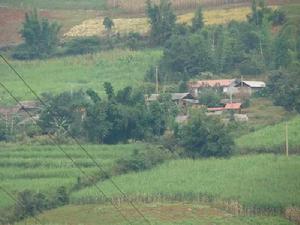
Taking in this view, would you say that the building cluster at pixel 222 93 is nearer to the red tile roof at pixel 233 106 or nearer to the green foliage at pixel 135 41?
the red tile roof at pixel 233 106

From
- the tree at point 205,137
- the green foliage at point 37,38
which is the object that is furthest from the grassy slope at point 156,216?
the green foliage at point 37,38

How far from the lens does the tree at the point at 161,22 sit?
3994 centimetres

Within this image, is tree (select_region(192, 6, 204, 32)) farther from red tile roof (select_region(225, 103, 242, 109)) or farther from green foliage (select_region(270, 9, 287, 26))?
red tile roof (select_region(225, 103, 242, 109))

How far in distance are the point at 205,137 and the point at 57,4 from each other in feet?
59.6

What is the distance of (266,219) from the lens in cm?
2259

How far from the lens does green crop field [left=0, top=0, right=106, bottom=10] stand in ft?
146

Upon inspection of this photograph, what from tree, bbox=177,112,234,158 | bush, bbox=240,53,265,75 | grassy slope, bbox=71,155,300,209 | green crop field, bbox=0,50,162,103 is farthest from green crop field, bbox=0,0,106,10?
grassy slope, bbox=71,155,300,209

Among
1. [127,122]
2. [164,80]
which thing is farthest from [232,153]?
[164,80]

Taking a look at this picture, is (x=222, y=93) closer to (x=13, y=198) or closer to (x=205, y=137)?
(x=205, y=137)

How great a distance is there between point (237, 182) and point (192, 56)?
1235 centimetres

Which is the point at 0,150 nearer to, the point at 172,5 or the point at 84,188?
the point at 84,188

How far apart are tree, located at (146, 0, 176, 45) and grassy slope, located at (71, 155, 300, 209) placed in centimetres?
1311

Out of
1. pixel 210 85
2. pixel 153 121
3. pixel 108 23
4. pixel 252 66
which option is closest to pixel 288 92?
pixel 210 85

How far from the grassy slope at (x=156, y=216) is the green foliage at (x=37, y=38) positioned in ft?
52.6
